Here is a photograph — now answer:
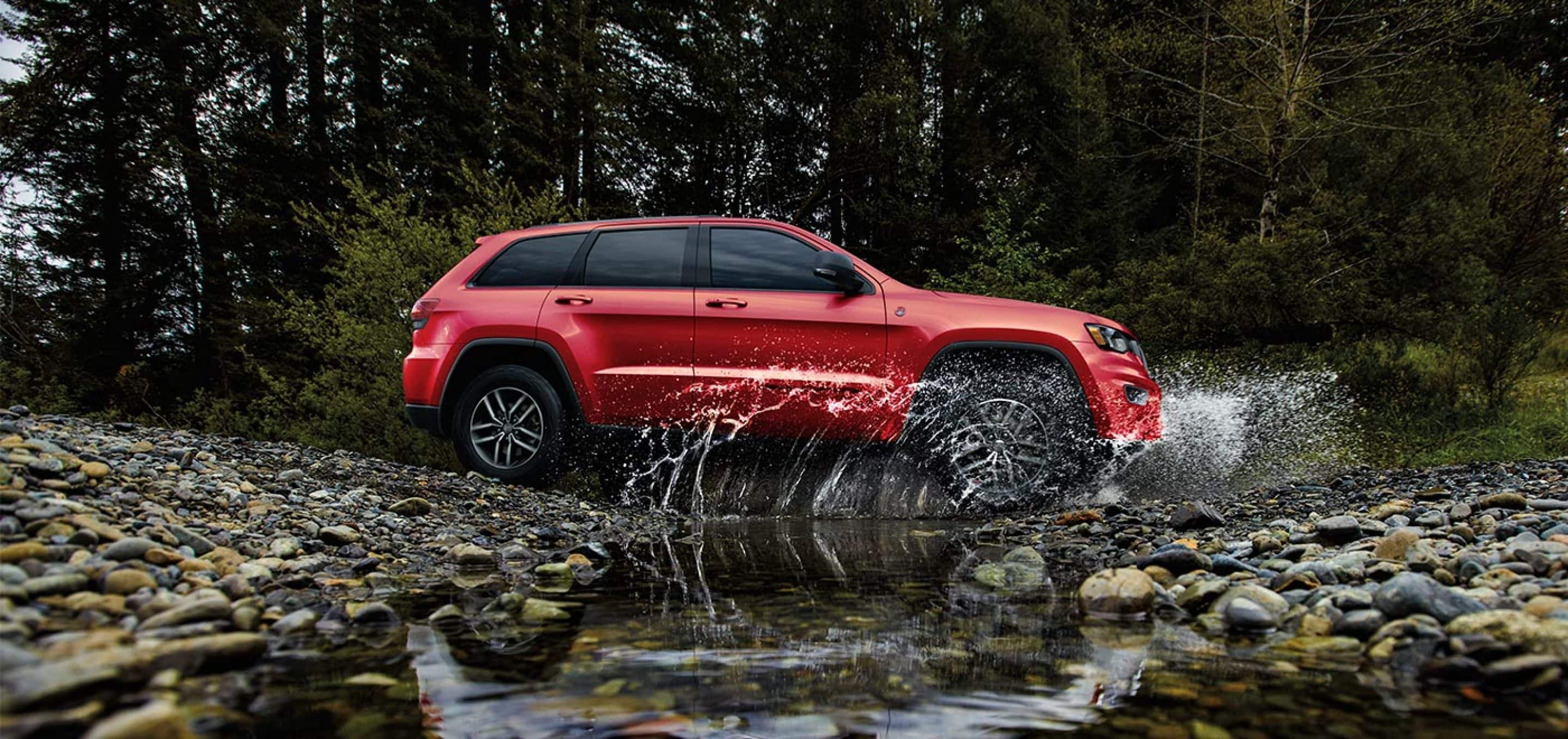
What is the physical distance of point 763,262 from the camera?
5559 millimetres

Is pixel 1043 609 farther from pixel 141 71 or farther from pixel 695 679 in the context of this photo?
pixel 141 71

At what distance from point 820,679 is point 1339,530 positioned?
102 inches

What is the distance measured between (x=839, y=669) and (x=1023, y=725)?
544mm

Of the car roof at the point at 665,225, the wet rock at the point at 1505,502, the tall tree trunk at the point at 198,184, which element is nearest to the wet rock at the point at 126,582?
the car roof at the point at 665,225

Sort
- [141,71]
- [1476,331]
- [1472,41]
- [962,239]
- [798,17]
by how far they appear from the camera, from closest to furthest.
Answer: [1476,331] → [1472,41] → [962,239] → [141,71] → [798,17]

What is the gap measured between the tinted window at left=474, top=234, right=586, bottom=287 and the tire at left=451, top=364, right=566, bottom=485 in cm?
60

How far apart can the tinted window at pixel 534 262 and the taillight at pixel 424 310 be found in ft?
1.00

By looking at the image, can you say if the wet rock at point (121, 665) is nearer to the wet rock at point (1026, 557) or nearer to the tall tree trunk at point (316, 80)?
the wet rock at point (1026, 557)

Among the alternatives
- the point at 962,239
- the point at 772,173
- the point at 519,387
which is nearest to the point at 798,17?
the point at 772,173

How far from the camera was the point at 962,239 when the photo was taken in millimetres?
13656

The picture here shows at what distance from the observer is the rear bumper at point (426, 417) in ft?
18.8

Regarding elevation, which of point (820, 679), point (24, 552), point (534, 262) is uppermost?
point (534, 262)

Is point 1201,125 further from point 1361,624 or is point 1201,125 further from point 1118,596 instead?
point 1361,624

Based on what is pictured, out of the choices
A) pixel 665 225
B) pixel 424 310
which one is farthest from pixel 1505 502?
pixel 424 310
